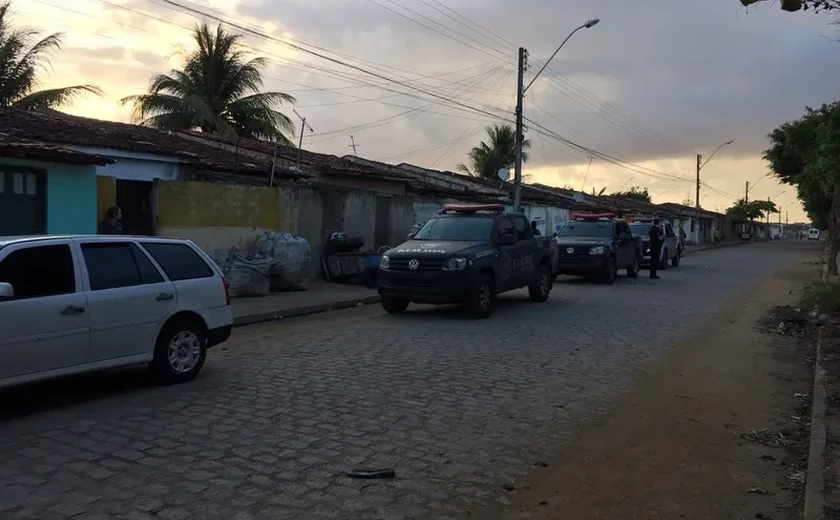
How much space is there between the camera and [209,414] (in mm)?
6980

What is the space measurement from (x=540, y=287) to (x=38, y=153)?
993 cm

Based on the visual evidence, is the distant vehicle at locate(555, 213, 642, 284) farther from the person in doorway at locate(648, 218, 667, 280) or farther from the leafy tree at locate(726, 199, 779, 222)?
the leafy tree at locate(726, 199, 779, 222)

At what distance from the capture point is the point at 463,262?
13.4 meters

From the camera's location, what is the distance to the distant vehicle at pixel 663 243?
28453 mm

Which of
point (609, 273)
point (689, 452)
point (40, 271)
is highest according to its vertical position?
point (40, 271)

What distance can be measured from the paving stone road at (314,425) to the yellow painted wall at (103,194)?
524 cm

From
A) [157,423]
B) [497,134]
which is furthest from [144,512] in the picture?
[497,134]

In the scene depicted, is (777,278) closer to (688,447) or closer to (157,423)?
(688,447)

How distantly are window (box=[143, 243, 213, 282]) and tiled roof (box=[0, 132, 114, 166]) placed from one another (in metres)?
5.86

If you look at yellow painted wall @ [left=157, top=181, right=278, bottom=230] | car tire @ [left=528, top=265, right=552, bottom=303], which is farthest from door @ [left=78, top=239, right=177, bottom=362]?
car tire @ [left=528, top=265, right=552, bottom=303]

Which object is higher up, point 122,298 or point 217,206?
point 217,206

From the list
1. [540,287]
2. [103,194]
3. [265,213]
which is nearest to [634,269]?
[540,287]

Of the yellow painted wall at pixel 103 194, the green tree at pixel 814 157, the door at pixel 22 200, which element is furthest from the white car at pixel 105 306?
the green tree at pixel 814 157

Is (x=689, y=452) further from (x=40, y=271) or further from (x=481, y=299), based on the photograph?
(x=481, y=299)
